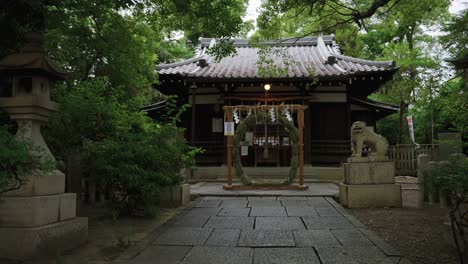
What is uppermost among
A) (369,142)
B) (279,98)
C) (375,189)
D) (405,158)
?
(279,98)

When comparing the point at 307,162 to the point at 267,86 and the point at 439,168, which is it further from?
the point at 439,168

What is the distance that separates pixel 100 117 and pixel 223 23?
117 inches

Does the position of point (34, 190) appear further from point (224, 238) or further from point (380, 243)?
point (380, 243)

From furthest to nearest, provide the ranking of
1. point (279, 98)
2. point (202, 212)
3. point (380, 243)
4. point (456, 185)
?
point (279, 98), point (202, 212), point (380, 243), point (456, 185)

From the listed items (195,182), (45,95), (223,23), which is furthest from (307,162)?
(45,95)

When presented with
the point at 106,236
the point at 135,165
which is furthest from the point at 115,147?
the point at 106,236

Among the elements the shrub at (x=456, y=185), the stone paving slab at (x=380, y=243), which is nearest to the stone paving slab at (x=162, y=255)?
the stone paving slab at (x=380, y=243)

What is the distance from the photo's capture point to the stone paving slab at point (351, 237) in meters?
4.85

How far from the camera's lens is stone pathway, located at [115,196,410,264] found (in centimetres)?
418

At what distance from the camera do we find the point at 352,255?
Answer: 168 inches

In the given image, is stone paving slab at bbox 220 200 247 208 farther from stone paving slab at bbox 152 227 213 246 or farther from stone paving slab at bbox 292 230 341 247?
stone paving slab at bbox 292 230 341 247

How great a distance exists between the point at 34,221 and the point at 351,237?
434cm

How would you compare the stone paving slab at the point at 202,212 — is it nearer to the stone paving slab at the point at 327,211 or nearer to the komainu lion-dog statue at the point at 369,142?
the stone paving slab at the point at 327,211

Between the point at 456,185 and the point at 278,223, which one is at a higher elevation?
the point at 456,185
